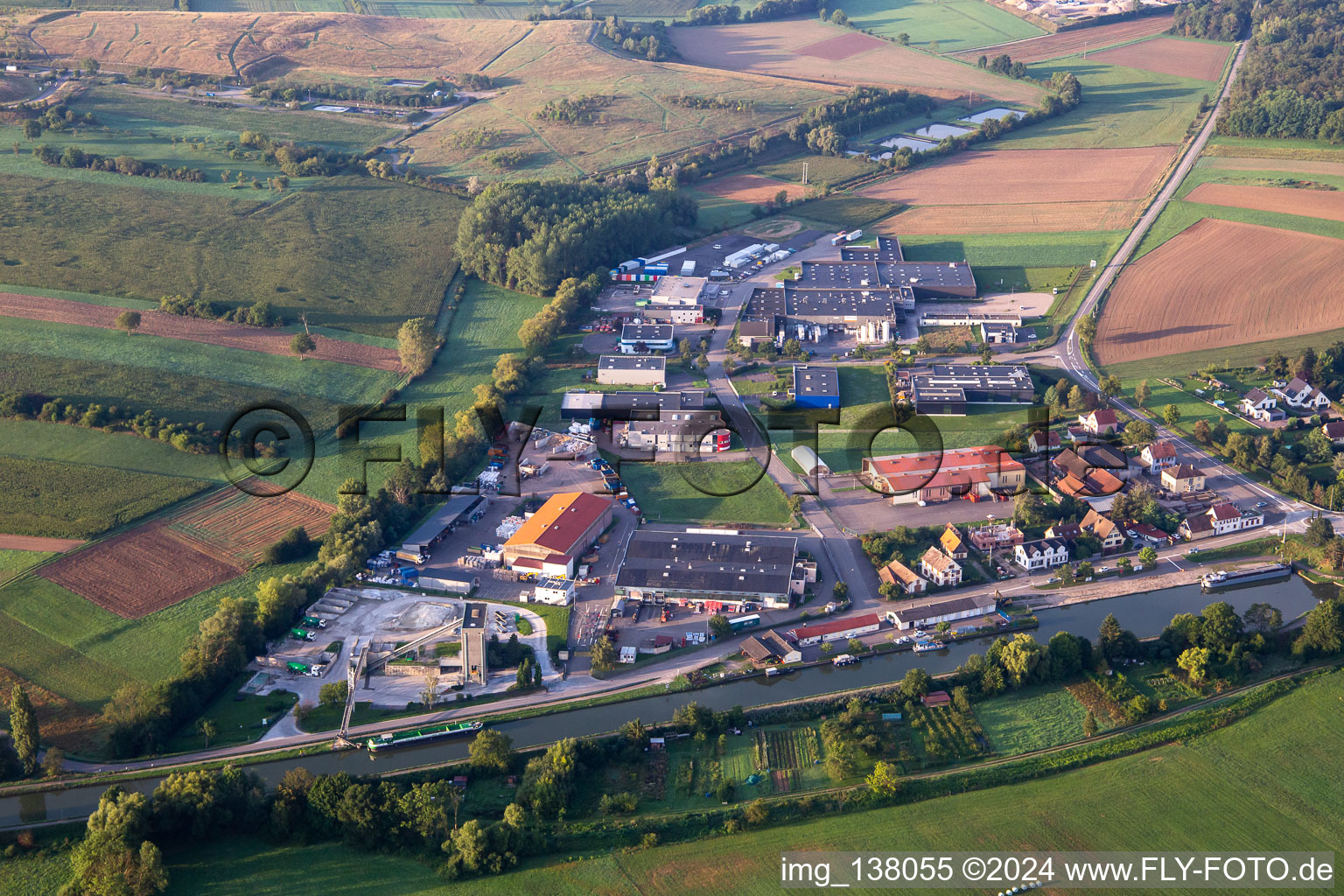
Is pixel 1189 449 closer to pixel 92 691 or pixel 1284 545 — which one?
pixel 1284 545

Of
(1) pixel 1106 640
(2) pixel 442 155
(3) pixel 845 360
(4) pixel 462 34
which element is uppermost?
(4) pixel 462 34

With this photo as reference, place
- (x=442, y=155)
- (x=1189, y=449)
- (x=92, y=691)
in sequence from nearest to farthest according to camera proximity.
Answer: (x=92, y=691)
(x=1189, y=449)
(x=442, y=155)

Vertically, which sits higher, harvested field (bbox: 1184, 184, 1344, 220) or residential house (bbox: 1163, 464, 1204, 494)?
harvested field (bbox: 1184, 184, 1344, 220)

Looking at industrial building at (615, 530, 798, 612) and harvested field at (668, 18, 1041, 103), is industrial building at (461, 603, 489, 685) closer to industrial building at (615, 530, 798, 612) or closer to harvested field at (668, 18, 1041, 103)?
industrial building at (615, 530, 798, 612)

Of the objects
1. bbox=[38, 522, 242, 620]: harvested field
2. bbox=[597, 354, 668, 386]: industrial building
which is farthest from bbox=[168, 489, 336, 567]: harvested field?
bbox=[597, 354, 668, 386]: industrial building

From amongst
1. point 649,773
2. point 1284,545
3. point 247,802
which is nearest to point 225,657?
point 247,802

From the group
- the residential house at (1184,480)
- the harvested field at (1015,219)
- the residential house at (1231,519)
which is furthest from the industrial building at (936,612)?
the harvested field at (1015,219)

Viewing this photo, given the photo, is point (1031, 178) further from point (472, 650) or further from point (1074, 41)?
point (472, 650)
